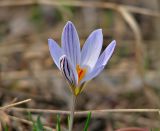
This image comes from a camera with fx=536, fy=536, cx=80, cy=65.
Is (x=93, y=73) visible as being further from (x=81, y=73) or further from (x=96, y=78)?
(x=96, y=78)

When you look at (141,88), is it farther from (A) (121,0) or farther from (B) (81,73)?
(B) (81,73)

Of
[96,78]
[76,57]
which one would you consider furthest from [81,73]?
[96,78]

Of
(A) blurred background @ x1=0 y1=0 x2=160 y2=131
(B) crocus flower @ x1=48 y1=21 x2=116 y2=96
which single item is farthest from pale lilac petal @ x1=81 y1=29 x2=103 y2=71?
(A) blurred background @ x1=0 y1=0 x2=160 y2=131

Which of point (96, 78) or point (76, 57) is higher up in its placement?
point (76, 57)

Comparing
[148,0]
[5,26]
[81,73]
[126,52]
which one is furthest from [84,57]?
[148,0]

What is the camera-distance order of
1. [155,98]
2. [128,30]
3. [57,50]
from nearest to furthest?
[57,50]
[155,98]
[128,30]

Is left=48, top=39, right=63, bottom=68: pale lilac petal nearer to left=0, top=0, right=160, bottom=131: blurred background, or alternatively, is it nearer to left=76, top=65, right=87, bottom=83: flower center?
left=76, top=65, right=87, bottom=83: flower center

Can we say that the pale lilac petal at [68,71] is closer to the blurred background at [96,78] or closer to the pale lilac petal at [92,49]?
the pale lilac petal at [92,49]
